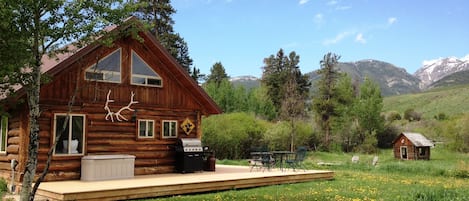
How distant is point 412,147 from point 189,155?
892 inches

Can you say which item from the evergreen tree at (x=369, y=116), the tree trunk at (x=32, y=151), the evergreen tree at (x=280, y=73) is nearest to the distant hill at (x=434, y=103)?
the evergreen tree at (x=280, y=73)

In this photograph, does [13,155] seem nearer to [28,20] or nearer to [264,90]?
[28,20]

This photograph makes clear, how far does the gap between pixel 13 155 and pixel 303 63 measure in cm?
4281

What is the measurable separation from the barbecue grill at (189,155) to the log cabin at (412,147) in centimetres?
2184

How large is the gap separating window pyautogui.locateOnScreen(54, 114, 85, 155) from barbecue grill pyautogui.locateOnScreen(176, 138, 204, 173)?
316cm

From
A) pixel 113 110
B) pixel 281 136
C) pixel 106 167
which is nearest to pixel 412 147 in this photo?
pixel 281 136

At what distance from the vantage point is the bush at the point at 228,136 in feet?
84.6

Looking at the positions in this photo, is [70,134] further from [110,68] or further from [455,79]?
[455,79]

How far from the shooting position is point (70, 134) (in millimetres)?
12352

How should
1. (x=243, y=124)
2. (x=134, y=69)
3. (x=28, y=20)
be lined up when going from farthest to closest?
(x=243, y=124), (x=134, y=69), (x=28, y=20)

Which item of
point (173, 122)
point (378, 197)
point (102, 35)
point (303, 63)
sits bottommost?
point (378, 197)

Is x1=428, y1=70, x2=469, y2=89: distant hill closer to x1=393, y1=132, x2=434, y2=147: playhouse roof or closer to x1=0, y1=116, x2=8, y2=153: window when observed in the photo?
x1=393, y1=132, x2=434, y2=147: playhouse roof

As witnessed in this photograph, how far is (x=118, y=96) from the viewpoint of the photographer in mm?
13336

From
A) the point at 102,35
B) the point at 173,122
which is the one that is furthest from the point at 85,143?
the point at 102,35
